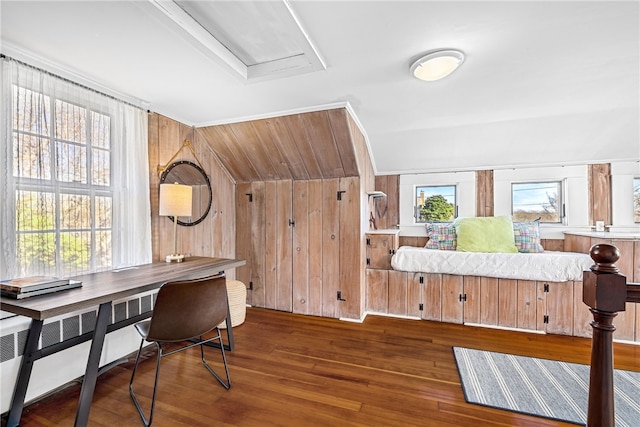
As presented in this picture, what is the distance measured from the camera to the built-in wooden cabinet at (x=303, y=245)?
3225mm

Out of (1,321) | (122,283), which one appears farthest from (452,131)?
(1,321)

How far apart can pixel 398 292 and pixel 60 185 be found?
325 cm

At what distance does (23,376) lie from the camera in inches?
63.2

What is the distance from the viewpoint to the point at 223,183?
3.62 m

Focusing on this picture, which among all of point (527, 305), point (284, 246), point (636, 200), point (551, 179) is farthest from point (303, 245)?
point (636, 200)

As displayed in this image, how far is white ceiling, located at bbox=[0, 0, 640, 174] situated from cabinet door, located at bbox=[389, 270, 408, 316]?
5.15 feet

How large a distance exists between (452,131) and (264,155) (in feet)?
7.05

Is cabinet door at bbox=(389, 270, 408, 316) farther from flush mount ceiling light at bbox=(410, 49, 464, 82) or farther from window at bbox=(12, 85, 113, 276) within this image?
window at bbox=(12, 85, 113, 276)

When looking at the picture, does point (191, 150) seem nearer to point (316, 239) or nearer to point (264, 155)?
point (264, 155)

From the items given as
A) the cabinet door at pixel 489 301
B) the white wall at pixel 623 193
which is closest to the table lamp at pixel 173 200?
the cabinet door at pixel 489 301

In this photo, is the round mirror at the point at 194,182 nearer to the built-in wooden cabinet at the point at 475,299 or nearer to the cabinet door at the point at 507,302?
the built-in wooden cabinet at the point at 475,299

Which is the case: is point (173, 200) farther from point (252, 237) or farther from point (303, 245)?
point (303, 245)

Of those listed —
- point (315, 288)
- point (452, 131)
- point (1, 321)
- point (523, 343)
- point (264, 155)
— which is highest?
point (452, 131)

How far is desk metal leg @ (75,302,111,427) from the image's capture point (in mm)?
1498
